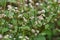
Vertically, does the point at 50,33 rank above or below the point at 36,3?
below

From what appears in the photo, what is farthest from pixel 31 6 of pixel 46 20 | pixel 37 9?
pixel 46 20

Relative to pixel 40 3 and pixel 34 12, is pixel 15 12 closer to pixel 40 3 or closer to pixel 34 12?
pixel 34 12

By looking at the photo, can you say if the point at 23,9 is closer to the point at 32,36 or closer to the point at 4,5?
the point at 4,5

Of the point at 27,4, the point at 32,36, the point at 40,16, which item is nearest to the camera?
the point at 32,36

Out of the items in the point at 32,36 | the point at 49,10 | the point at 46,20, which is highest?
the point at 49,10

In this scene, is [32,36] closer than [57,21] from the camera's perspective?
Yes

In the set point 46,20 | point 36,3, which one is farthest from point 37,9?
point 46,20

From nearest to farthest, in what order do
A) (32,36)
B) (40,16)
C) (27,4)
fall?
(32,36)
(40,16)
(27,4)
